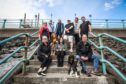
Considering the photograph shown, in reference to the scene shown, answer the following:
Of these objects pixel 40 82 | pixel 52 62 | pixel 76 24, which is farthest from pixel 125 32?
pixel 40 82

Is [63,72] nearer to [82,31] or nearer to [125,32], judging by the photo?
[82,31]

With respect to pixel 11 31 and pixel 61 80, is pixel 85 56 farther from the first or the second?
pixel 11 31

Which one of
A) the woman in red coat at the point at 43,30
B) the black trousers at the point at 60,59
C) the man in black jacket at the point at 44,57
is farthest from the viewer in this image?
the woman in red coat at the point at 43,30

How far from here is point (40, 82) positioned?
15.4ft

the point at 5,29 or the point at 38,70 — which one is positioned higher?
the point at 5,29

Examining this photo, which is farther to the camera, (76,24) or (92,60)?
(76,24)

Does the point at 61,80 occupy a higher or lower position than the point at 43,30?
lower

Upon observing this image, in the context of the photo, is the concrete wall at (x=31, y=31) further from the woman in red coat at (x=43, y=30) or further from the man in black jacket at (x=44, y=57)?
the man in black jacket at (x=44, y=57)

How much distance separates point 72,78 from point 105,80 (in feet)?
2.63

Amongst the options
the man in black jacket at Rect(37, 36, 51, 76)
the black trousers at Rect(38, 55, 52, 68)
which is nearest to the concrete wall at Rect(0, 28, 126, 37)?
the man in black jacket at Rect(37, 36, 51, 76)

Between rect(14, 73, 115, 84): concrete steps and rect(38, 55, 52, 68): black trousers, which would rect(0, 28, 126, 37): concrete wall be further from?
rect(14, 73, 115, 84): concrete steps

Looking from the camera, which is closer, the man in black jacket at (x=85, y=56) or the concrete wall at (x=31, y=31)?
the man in black jacket at (x=85, y=56)

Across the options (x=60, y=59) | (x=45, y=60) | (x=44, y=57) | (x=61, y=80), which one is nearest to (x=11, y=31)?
(x=60, y=59)

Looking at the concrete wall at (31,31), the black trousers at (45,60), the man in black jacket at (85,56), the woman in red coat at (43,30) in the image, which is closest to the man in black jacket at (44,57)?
the black trousers at (45,60)
